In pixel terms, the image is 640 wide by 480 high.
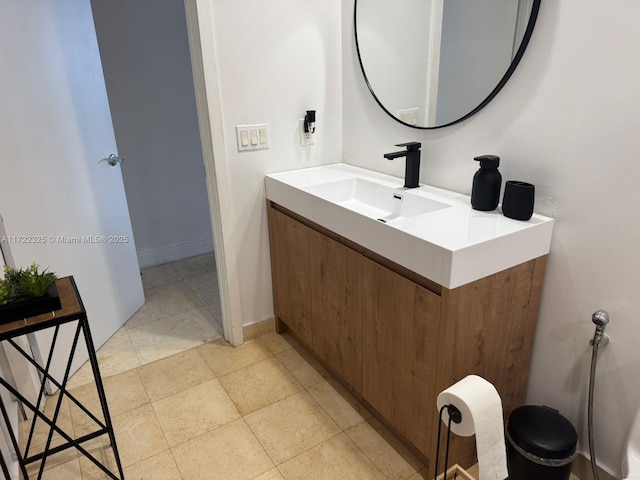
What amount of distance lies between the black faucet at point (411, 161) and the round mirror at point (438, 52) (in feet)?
0.39

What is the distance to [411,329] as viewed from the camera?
148 centimetres

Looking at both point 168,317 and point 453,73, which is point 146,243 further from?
point 453,73

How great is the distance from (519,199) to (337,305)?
831 mm

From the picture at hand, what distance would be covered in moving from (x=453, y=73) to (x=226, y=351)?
1.74m

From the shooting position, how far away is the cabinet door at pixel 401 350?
1429mm

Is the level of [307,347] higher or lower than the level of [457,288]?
lower

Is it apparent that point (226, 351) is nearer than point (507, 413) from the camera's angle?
No

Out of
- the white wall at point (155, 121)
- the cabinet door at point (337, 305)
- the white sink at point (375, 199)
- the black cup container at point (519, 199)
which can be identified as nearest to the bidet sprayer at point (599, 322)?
the black cup container at point (519, 199)

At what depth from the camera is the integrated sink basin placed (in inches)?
51.3

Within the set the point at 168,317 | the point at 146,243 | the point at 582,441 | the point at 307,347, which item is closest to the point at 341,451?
the point at 307,347

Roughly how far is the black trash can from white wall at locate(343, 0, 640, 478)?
0.18 m

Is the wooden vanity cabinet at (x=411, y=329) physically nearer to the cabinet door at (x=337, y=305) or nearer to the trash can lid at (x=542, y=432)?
the cabinet door at (x=337, y=305)

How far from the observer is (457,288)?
1.29 metres

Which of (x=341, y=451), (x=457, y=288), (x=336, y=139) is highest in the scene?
(x=336, y=139)
